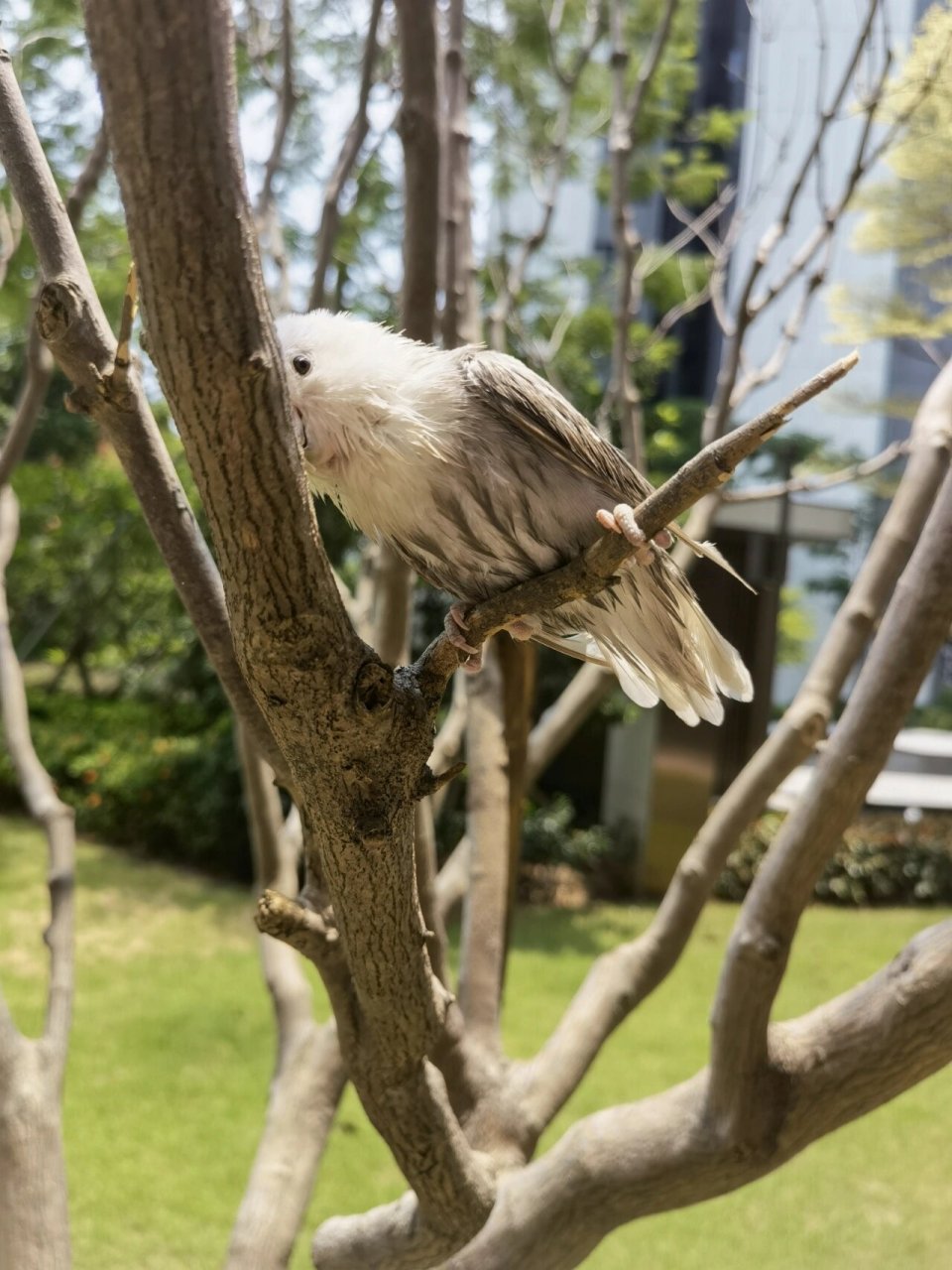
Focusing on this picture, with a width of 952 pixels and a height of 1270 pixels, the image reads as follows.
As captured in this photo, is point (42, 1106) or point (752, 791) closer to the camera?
point (42, 1106)

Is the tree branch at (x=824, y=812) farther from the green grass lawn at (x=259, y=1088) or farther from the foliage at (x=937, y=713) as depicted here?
the foliage at (x=937, y=713)

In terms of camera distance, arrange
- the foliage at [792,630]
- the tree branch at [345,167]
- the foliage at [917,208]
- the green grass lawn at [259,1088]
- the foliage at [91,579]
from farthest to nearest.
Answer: the foliage at [91,579], the foliage at [792,630], the green grass lawn at [259,1088], the foliage at [917,208], the tree branch at [345,167]

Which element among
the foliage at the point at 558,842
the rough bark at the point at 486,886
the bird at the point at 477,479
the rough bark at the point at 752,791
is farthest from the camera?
the foliage at the point at 558,842

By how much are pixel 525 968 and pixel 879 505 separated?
2210 millimetres

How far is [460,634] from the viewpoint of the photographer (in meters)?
0.84

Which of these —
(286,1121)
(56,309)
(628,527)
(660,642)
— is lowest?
(286,1121)

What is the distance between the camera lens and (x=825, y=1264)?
7.00 feet

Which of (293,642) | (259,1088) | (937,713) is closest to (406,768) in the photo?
(293,642)

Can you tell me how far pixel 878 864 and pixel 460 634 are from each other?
370 cm

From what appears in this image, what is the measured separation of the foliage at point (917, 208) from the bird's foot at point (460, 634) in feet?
4.60

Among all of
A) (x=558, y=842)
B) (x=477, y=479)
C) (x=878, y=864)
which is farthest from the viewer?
(x=558, y=842)

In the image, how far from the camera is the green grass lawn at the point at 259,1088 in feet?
7.21

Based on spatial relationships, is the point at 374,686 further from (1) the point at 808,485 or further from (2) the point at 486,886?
(1) the point at 808,485

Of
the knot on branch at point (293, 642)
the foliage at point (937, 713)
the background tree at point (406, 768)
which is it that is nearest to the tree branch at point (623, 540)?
the background tree at point (406, 768)
